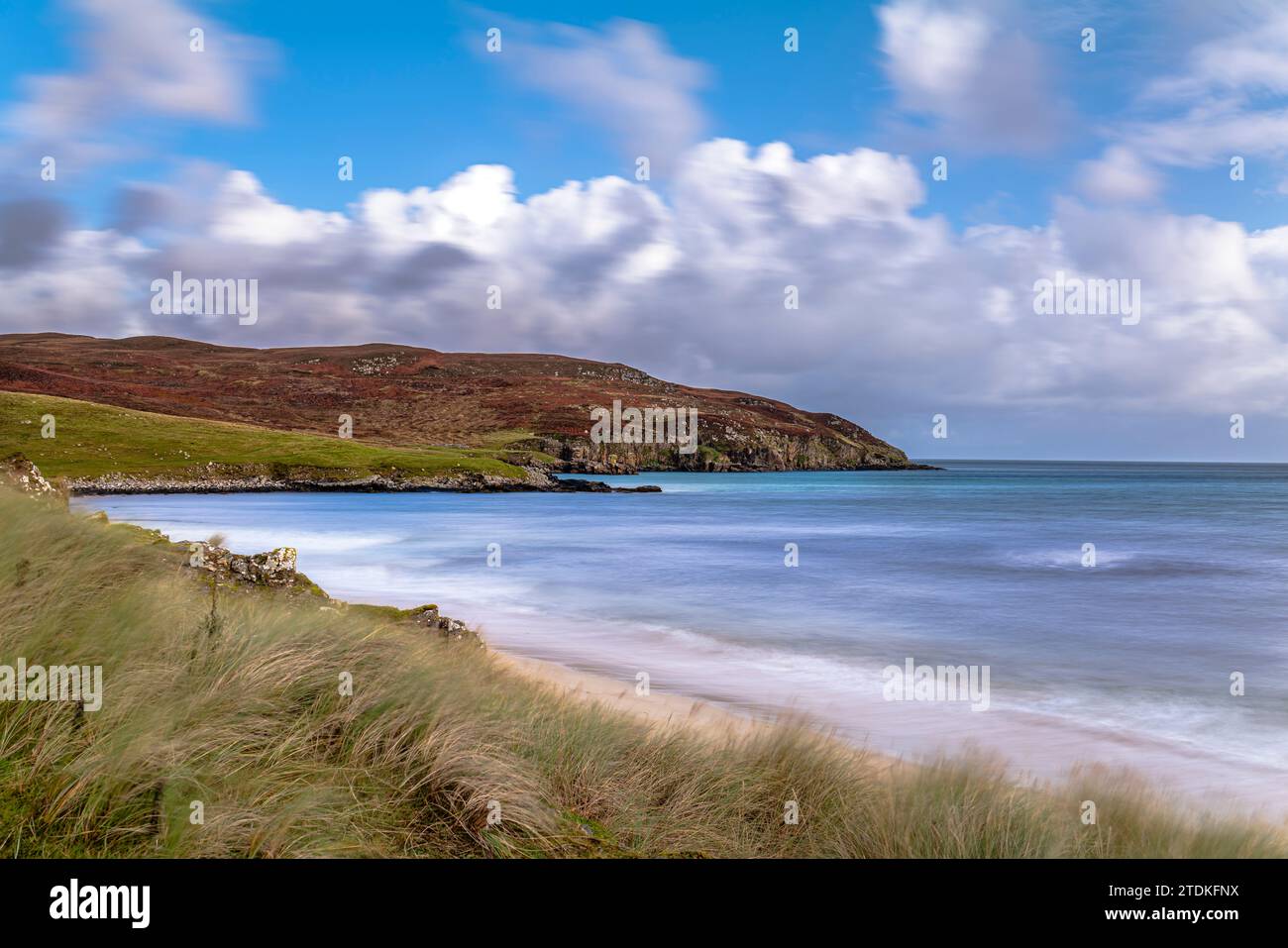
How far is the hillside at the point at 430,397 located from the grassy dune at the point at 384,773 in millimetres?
77931

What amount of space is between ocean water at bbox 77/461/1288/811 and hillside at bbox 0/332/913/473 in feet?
174

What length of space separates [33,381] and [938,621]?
101 meters

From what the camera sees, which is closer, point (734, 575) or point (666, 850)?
point (666, 850)

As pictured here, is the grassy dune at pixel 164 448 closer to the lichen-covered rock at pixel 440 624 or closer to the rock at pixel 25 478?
the rock at pixel 25 478

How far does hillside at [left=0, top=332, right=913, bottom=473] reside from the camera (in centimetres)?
10019

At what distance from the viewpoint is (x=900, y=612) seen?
18.2 m

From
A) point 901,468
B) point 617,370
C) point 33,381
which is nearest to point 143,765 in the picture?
point 33,381

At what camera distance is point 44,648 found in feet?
14.8

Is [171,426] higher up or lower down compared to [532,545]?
higher up

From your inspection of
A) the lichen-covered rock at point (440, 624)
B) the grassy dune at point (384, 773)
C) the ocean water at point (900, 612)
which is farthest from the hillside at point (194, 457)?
the grassy dune at point (384, 773)

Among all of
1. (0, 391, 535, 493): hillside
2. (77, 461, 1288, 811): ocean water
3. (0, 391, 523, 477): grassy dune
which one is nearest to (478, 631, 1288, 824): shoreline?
(77, 461, 1288, 811): ocean water
